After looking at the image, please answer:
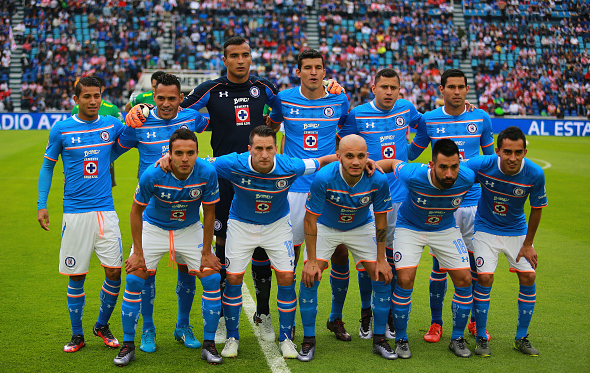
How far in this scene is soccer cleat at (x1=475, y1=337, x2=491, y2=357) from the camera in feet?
18.0

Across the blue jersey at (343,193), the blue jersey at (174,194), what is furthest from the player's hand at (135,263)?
the blue jersey at (343,193)

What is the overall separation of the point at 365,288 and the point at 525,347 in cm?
165

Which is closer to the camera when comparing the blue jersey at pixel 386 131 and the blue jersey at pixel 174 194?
the blue jersey at pixel 174 194

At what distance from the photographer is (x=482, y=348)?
551 cm

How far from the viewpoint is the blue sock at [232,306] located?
550 cm

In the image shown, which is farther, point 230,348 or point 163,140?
point 163,140

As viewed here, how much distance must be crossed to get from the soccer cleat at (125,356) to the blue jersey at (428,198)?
282 cm

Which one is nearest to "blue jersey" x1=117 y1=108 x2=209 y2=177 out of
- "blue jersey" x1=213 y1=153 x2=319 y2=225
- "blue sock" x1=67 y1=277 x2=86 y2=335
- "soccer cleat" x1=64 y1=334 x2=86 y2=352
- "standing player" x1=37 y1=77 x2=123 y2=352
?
"standing player" x1=37 y1=77 x2=123 y2=352

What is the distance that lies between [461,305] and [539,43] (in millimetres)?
34271

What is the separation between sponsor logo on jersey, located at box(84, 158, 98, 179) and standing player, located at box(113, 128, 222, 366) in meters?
0.65

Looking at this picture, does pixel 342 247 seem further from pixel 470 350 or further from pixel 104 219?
pixel 104 219

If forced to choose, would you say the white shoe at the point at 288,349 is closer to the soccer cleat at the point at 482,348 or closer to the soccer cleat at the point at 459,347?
the soccer cleat at the point at 459,347

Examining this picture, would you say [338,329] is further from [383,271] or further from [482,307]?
[482,307]

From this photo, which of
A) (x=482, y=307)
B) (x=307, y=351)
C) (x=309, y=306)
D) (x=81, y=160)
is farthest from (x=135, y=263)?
(x=482, y=307)
